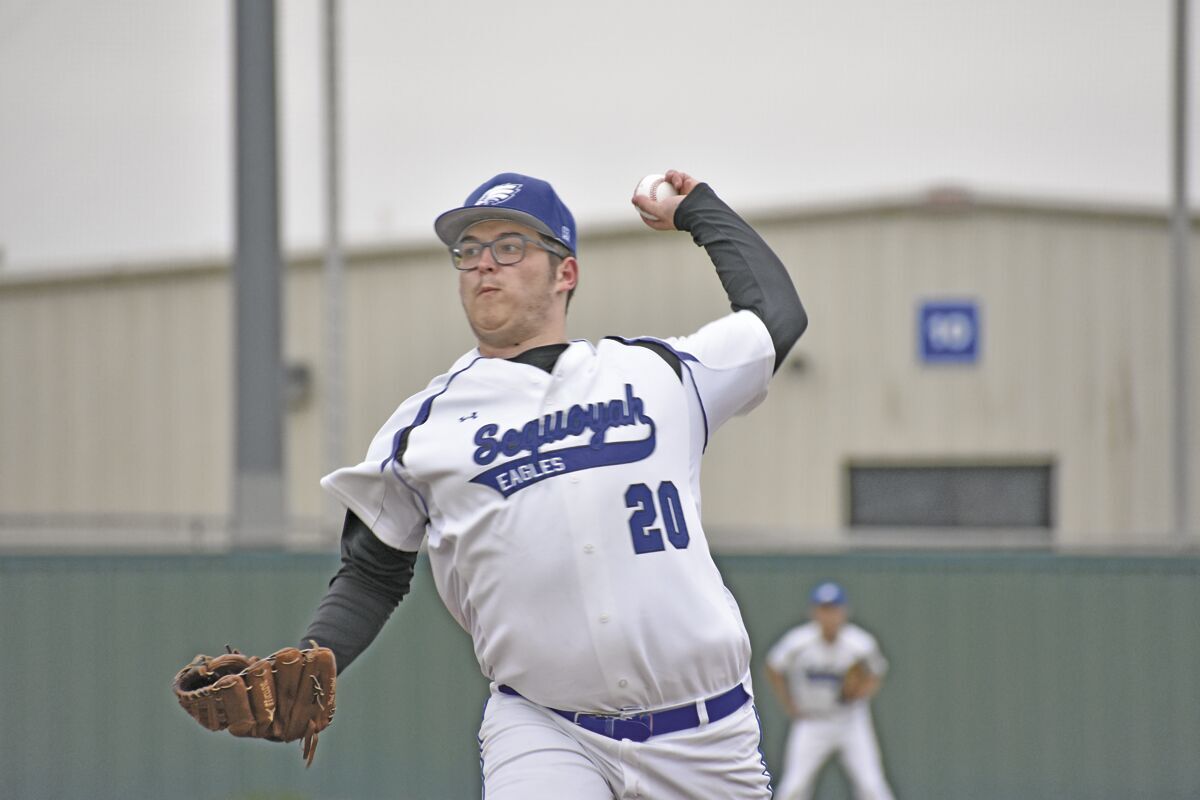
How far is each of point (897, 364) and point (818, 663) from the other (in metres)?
4.72

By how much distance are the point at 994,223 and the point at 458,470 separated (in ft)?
40.2

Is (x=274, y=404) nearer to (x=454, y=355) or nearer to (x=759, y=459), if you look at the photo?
(x=454, y=355)

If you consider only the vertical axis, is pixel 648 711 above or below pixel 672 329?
below

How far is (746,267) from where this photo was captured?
3719 mm

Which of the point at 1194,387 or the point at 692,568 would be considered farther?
the point at 1194,387

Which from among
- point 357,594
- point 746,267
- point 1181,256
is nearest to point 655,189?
point 746,267

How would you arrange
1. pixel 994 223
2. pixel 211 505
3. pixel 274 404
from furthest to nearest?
pixel 211 505, pixel 994 223, pixel 274 404

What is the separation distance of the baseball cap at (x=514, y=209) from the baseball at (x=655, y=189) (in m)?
0.23

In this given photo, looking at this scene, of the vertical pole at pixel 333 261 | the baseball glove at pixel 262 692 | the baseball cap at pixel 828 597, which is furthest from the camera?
the vertical pole at pixel 333 261

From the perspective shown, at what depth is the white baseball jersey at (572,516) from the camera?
3.35 meters

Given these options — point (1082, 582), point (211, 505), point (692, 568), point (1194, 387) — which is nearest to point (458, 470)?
point (692, 568)

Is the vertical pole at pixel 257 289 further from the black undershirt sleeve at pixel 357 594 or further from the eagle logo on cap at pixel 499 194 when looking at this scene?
the eagle logo on cap at pixel 499 194

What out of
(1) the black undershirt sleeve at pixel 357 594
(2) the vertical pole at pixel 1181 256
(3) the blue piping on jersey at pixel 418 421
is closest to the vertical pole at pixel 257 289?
(2) the vertical pole at pixel 1181 256

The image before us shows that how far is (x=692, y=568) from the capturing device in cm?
342
